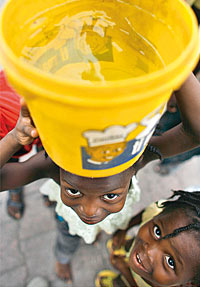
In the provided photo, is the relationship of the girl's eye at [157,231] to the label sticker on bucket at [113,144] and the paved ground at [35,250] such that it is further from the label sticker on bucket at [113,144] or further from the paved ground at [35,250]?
the paved ground at [35,250]

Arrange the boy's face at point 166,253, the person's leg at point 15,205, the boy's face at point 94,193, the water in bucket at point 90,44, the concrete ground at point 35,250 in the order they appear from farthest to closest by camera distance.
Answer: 1. the person's leg at point 15,205
2. the concrete ground at point 35,250
3. the boy's face at point 166,253
4. the boy's face at point 94,193
5. the water in bucket at point 90,44

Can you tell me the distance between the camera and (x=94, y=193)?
893 mm

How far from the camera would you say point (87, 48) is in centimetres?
88

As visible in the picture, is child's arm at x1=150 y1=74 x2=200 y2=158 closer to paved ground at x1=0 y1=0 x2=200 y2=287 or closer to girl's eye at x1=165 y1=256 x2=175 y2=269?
girl's eye at x1=165 y1=256 x2=175 y2=269

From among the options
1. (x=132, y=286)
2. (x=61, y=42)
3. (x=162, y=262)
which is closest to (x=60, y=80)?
(x=61, y=42)

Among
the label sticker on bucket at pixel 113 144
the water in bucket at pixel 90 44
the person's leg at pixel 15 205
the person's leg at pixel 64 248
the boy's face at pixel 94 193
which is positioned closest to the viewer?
the label sticker on bucket at pixel 113 144

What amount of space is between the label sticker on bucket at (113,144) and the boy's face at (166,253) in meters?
0.61

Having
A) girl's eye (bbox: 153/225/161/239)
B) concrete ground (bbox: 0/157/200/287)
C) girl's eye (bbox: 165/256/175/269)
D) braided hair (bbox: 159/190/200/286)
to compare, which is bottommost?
concrete ground (bbox: 0/157/200/287)

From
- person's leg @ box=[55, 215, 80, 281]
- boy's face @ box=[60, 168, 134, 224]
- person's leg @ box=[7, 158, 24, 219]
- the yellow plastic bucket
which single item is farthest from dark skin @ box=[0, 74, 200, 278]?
person's leg @ box=[7, 158, 24, 219]

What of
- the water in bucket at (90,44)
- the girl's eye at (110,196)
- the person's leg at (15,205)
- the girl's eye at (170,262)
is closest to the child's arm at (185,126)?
the water in bucket at (90,44)

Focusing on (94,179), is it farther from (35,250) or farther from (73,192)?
(35,250)

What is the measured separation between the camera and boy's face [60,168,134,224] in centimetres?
87

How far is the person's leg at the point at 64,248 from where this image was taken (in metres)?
1.49

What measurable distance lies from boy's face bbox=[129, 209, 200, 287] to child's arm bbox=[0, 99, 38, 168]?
Answer: 0.72m
